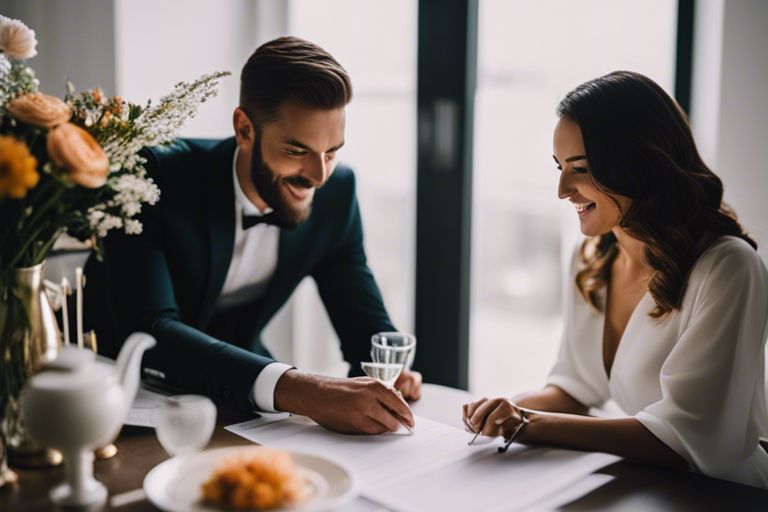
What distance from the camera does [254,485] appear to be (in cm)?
100

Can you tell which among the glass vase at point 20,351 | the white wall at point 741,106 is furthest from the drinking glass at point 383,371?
the white wall at point 741,106

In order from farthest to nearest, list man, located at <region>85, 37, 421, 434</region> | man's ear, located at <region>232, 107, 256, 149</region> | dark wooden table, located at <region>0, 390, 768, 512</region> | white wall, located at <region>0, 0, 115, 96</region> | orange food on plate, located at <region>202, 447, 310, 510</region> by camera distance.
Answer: white wall, located at <region>0, 0, 115, 96</region>, man's ear, located at <region>232, 107, 256, 149</region>, man, located at <region>85, 37, 421, 434</region>, dark wooden table, located at <region>0, 390, 768, 512</region>, orange food on plate, located at <region>202, 447, 310, 510</region>

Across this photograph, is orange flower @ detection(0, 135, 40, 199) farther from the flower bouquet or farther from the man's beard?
the man's beard

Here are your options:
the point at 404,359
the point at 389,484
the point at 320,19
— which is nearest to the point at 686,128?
the point at 404,359

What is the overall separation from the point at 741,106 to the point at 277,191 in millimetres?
1447

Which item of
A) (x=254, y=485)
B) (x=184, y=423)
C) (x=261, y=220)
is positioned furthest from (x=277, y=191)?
(x=254, y=485)

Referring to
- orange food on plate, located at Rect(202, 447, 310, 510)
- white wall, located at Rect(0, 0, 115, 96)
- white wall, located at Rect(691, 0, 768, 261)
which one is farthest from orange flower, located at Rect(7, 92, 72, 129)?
white wall, located at Rect(691, 0, 768, 261)

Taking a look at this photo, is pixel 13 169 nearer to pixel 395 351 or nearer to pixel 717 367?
pixel 395 351

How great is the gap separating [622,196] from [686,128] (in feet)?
0.64

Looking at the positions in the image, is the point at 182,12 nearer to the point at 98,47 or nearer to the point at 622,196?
the point at 98,47

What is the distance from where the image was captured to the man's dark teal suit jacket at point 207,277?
162 centimetres

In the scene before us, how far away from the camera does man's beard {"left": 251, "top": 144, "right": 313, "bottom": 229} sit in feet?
6.47

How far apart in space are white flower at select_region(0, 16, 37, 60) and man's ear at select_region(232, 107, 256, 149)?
0.73 metres

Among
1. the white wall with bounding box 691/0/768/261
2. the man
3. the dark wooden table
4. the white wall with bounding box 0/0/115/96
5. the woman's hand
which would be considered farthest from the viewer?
the white wall with bounding box 0/0/115/96
